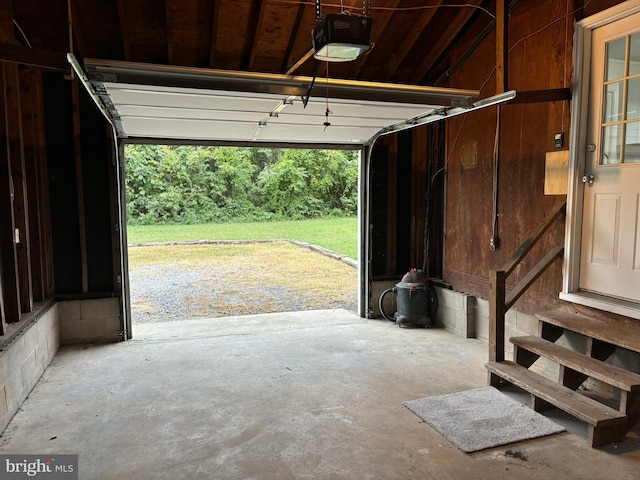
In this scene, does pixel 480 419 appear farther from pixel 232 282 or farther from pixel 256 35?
pixel 232 282

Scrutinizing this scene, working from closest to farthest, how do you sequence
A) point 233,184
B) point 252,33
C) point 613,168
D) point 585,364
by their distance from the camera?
point 585,364
point 613,168
point 252,33
point 233,184

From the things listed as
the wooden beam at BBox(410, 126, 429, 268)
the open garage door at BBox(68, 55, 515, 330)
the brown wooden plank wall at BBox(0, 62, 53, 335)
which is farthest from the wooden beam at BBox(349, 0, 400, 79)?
the brown wooden plank wall at BBox(0, 62, 53, 335)

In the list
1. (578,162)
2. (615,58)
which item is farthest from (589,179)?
(615,58)

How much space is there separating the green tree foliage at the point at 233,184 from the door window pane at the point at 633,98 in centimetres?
1814

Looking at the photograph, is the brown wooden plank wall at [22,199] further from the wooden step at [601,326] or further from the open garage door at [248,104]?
the wooden step at [601,326]

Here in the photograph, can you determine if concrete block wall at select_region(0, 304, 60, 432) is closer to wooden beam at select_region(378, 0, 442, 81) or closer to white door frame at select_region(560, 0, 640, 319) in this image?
white door frame at select_region(560, 0, 640, 319)

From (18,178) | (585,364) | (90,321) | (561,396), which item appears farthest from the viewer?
(90,321)

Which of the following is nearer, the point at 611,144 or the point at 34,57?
the point at 34,57

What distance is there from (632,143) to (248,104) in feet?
9.94

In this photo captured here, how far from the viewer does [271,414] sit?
3293 millimetres

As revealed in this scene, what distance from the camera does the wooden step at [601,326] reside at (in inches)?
123

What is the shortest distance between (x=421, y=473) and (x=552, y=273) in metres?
2.43

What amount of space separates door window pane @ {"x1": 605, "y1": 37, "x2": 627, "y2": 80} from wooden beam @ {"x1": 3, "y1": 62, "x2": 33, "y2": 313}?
16.2ft

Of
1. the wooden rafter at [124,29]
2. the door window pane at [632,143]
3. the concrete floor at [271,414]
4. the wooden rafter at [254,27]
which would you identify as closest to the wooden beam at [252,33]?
the wooden rafter at [254,27]
